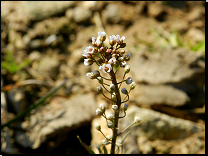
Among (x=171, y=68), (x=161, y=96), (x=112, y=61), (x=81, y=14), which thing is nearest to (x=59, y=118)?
(x=161, y=96)

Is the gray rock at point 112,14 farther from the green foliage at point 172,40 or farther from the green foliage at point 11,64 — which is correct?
the green foliage at point 11,64

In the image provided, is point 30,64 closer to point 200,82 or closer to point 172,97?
point 172,97

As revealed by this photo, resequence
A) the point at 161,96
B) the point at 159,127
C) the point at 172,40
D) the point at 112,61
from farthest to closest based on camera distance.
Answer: the point at 172,40 < the point at 161,96 < the point at 159,127 < the point at 112,61

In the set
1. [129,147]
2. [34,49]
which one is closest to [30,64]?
[34,49]

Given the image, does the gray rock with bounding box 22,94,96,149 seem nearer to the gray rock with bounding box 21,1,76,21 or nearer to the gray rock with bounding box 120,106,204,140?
the gray rock with bounding box 120,106,204,140

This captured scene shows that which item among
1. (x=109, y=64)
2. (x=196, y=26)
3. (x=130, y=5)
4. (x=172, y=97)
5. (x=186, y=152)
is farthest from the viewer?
(x=130, y=5)

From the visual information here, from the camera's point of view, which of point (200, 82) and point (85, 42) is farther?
point (85, 42)

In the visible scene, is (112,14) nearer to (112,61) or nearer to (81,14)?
(81,14)
